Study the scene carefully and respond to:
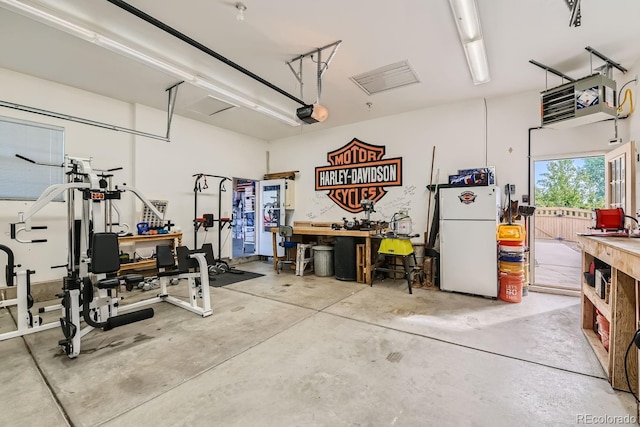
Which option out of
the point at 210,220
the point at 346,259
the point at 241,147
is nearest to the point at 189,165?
the point at 210,220

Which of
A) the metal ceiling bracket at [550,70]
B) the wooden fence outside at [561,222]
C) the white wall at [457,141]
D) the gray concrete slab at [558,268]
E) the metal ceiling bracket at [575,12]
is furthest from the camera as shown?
the wooden fence outside at [561,222]

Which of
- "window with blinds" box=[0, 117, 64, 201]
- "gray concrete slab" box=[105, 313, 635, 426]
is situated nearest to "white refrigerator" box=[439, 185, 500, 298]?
"gray concrete slab" box=[105, 313, 635, 426]

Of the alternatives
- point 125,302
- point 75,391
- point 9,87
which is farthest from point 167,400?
point 9,87

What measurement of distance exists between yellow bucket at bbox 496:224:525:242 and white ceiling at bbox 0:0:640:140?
228cm

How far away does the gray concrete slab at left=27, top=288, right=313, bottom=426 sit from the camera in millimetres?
1965

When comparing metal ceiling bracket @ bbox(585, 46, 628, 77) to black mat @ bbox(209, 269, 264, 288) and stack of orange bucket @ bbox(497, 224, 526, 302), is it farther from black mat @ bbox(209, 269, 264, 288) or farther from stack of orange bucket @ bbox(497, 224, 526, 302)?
black mat @ bbox(209, 269, 264, 288)

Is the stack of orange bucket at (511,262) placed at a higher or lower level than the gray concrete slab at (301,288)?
higher

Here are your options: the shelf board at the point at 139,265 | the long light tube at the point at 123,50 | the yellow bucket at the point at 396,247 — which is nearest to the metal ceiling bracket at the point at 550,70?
the yellow bucket at the point at 396,247

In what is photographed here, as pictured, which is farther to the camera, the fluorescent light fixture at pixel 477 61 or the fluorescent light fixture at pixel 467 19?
the fluorescent light fixture at pixel 477 61

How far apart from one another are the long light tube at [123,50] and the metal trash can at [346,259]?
290 centimetres

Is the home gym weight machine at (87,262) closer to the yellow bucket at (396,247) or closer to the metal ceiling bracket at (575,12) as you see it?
the yellow bucket at (396,247)

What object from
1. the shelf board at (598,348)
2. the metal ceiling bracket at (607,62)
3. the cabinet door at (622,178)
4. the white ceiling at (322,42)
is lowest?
the shelf board at (598,348)

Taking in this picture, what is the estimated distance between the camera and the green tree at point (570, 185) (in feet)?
41.1

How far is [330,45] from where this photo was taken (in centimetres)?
338
